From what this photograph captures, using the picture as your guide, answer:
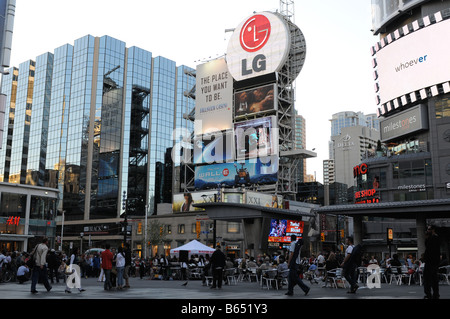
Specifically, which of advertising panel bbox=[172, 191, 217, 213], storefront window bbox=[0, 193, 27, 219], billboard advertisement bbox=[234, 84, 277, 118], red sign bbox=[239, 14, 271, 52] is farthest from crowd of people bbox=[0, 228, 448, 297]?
red sign bbox=[239, 14, 271, 52]

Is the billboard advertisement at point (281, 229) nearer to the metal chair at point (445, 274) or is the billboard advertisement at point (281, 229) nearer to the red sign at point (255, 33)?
the metal chair at point (445, 274)

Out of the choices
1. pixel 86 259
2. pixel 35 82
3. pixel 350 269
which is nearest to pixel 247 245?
pixel 86 259

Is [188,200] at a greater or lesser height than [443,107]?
lesser

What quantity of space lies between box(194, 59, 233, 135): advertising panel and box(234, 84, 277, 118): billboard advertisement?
4.91ft

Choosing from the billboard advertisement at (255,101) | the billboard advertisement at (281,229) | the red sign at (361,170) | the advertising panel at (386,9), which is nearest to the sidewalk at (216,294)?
the billboard advertisement at (281,229)

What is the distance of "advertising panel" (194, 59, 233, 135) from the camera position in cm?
7944

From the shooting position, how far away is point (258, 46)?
76375 millimetres

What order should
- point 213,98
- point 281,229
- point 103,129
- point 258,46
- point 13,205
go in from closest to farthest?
1. point 281,229
2. point 13,205
3. point 258,46
4. point 213,98
5. point 103,129

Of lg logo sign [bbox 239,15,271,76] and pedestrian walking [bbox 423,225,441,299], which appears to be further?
lg logo sign [bbox 239,15,271,76]

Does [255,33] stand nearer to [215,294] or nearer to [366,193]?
[366,193]

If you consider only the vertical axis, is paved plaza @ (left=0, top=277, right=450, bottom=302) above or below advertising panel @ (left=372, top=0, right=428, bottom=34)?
below

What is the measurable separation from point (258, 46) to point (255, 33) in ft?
7.35

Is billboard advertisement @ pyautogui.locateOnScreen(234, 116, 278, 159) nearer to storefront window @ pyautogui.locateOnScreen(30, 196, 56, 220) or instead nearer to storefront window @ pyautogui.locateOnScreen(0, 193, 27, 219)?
storefront window @ pyautogui.locateOnScreen(30, 196, 56, 220)

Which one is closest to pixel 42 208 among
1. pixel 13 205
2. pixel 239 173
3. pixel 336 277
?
pixel 13 205
